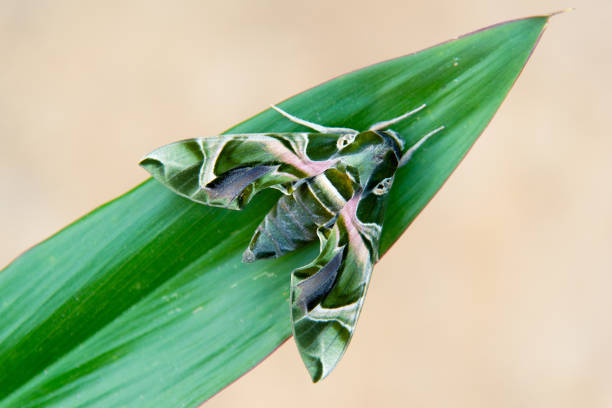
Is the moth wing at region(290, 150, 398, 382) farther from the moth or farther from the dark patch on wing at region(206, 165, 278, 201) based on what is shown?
the dark patch on wing at region(206, 165, 278, 201)

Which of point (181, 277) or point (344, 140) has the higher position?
point (344, 140)

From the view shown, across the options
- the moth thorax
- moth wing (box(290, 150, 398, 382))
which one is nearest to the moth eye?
moth wing (box(290, 150, 398, 382))

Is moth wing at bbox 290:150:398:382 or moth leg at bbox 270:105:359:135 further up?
moth leg at bbox 270:105:359:135

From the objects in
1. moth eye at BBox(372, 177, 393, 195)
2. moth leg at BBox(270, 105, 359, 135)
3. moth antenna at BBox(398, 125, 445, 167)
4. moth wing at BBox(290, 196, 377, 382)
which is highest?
moth leg at BBox(270, 105, 359, 135)

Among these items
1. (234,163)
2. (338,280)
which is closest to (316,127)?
(234,163)

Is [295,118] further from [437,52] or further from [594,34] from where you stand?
[594,34]

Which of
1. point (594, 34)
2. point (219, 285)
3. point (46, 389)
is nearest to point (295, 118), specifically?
point (219, 285)

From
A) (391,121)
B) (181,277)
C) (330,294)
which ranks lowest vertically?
(330,294)

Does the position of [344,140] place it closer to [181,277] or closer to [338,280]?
[338,280]
